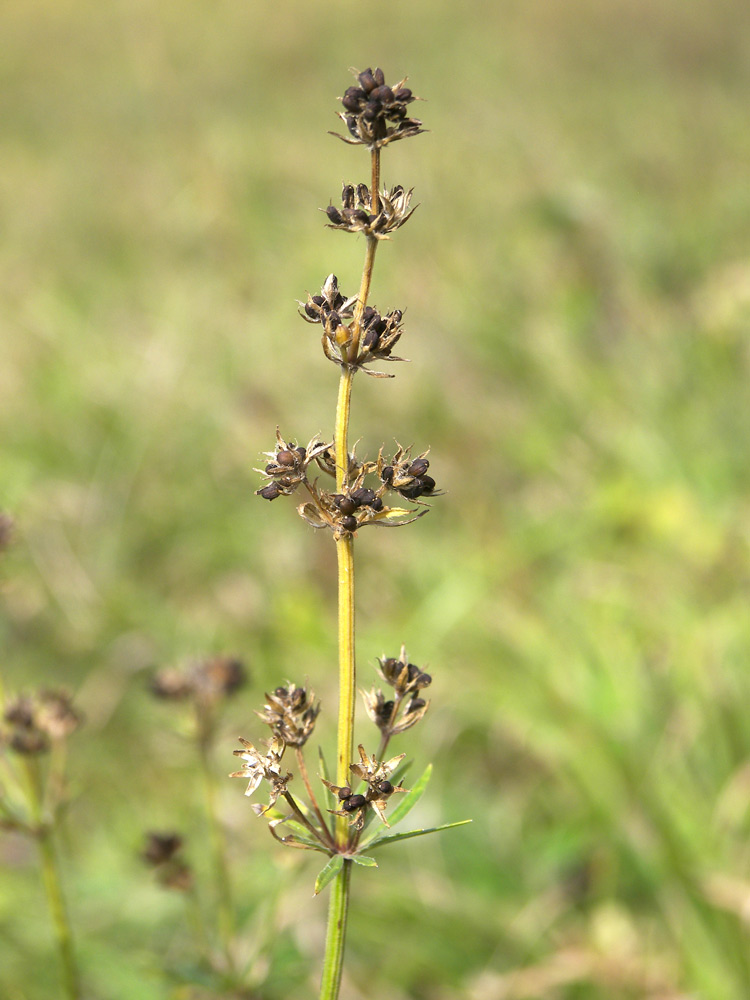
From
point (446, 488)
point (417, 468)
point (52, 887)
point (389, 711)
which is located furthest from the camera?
point (446, 488)

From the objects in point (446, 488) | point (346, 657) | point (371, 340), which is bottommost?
point (346, 657)

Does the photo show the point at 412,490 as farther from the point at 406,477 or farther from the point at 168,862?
the point at 168,862

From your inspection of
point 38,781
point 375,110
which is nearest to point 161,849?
point 38,781

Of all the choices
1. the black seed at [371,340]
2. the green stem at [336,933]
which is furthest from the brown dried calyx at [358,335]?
the green stem at [336,933]

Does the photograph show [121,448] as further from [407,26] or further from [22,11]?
[22,11]

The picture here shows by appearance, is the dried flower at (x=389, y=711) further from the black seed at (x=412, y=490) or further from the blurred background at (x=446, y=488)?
the blurred background at (x=446, y=488)
